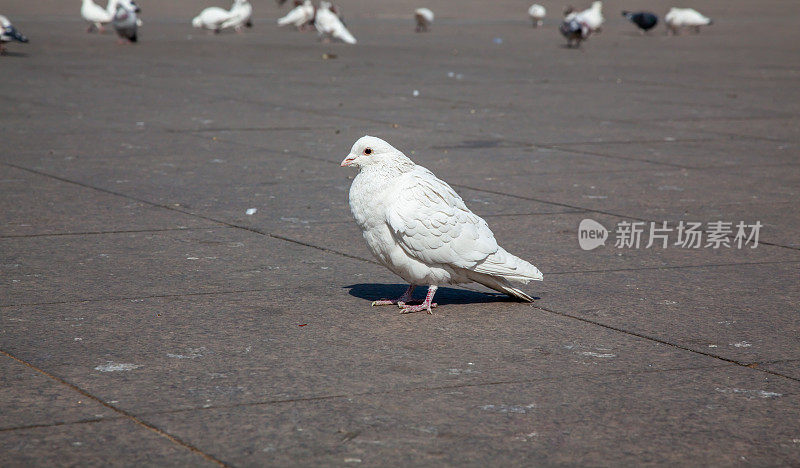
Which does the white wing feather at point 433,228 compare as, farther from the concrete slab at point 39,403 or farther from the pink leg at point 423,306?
the concrete slab at point 39,403

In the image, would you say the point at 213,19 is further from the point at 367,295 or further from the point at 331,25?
the point at 367,295

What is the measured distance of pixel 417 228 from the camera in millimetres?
5195

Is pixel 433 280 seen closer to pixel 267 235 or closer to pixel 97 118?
pixel 267 235

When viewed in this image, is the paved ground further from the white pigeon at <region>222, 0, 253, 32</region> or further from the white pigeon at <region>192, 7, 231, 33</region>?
the white pigeon at <region>222, 0, 253, 32</region>

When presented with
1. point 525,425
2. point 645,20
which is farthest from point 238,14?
point 525,425

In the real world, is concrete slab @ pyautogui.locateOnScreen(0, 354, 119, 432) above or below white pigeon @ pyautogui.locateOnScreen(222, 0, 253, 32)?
below

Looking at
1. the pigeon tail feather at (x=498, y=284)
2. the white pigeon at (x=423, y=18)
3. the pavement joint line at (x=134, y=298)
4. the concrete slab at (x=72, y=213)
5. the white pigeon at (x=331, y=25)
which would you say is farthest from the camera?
the white pigeon at (x=423, y=18)

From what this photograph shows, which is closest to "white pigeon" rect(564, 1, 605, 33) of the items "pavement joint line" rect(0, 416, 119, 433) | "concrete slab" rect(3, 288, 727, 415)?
"concrete slab" rect(3, 288, 727, 415)

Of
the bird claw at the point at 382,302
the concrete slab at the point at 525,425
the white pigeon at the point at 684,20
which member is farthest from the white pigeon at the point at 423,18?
the concrete slab at the point at 525,425

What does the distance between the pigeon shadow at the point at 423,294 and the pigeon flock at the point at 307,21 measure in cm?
1602

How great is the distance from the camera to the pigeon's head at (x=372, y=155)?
541cm

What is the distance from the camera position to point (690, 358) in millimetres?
4727

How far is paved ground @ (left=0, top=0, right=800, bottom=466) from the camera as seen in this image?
3818 millimetres

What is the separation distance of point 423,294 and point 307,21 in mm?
25508
